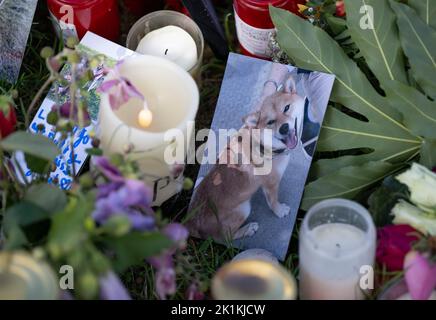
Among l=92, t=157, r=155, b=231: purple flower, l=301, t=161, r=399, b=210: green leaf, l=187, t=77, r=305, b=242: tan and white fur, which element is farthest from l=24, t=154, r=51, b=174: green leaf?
l=301, t=161, r=399, b=210: green leaf

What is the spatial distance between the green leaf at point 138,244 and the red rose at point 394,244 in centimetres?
30

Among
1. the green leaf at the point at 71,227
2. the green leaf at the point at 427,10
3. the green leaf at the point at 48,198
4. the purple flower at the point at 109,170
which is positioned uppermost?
the green leaf at the point at 71,227

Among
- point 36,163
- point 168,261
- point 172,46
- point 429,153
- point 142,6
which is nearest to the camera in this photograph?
point 168,261

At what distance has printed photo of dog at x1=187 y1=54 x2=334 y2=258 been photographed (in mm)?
1128

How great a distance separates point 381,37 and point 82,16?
48 cm

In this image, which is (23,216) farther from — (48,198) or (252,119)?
(252,119)

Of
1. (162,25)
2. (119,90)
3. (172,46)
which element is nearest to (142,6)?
(162,25)

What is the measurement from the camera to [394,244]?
95cm

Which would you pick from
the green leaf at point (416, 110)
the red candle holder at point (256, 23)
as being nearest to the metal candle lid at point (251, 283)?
the green leaf at point (416, 110)

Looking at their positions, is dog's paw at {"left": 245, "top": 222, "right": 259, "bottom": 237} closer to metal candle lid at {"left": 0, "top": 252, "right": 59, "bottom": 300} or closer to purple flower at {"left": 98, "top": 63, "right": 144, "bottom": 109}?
purple flower at {"left": 98, "top": 63, "right": 144, "bottom": 109}

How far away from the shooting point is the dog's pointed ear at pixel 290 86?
45.3 inches

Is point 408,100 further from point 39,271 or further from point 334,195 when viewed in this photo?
point 39,271

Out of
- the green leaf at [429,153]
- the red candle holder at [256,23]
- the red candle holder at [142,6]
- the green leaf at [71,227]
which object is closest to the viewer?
the green leaf at [71,227]

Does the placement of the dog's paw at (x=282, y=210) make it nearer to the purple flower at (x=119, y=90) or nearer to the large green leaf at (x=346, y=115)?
the large green leaf at (x=346, y=115)
